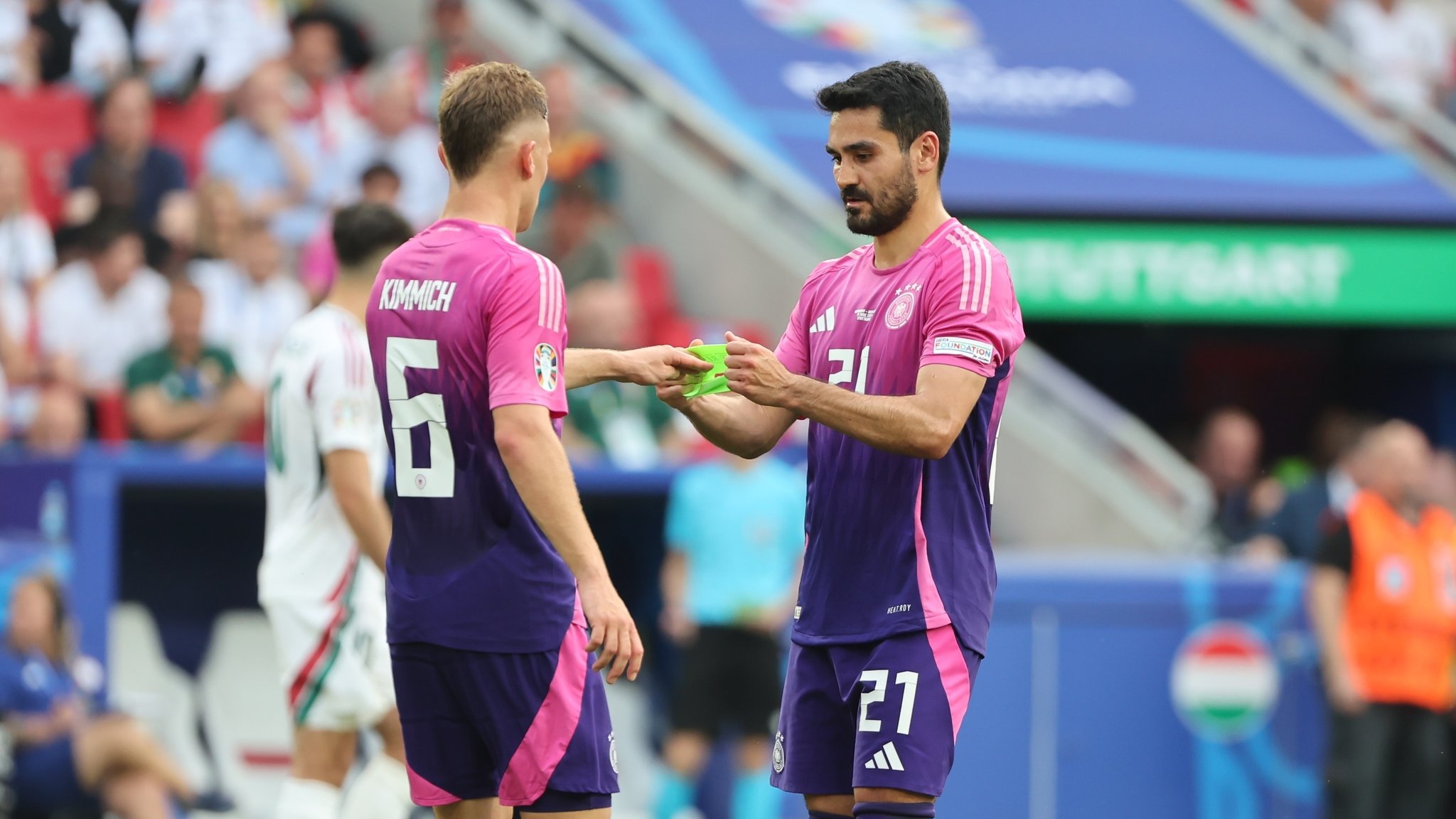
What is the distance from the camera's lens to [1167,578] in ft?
32.8

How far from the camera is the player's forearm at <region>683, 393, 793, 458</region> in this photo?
5305mm

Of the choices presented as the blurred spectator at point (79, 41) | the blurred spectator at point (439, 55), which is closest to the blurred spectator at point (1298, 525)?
the blurred spectator at point (439, 55)

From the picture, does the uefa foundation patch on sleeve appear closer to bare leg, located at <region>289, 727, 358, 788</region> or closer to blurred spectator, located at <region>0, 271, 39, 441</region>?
bare leg, located at <region>289, 727, 358, 788</region>

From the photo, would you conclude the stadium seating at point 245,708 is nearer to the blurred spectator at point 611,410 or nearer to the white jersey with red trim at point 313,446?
the blurred spectator at point 611,410

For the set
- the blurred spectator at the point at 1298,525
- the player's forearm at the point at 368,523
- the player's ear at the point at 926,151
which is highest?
the player's ear at the point at 926,151

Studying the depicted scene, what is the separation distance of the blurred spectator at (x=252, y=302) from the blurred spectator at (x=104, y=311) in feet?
0.96

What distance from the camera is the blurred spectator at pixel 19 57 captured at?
13086mm

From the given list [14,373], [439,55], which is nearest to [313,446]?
[14,373]

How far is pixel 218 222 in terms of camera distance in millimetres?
11211

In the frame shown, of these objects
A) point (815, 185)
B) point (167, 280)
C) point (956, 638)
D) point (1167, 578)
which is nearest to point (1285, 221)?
point (815, 185)

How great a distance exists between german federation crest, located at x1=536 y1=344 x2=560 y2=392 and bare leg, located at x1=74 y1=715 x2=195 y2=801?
15.7ft

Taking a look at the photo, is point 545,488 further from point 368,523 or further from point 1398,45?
point 1398,45

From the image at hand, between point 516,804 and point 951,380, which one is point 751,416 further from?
point 516,804

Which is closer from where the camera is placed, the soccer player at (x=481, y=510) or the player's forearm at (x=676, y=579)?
the soccer player at (x=481, y=510)
